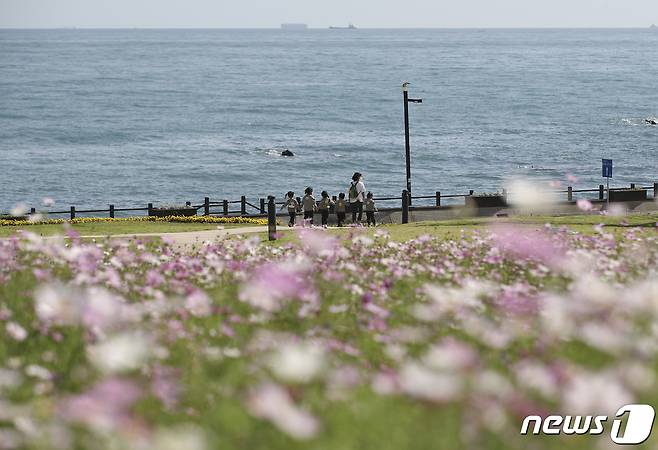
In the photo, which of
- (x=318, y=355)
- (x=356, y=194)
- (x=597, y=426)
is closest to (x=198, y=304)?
(x=318, y=355)

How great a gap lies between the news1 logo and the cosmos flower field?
0.09m

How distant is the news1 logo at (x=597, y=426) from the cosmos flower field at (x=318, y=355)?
3.4 inches

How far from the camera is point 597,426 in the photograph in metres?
5.75

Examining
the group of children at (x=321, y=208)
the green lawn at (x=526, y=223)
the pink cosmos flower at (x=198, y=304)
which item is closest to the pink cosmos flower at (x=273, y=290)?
the pink cosmos flower at (x=198, y=304)

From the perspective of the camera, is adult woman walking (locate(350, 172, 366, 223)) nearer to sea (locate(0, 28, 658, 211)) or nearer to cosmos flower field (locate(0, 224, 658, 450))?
cosmos flower field (locate(0, 224, 658, 450))

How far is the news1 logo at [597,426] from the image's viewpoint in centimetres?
563

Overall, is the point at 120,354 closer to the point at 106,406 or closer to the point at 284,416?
the point at 106,406

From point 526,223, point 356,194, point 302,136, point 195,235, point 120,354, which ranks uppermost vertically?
point 302,136

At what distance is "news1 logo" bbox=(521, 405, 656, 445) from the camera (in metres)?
5.63

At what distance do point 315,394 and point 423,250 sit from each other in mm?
7433

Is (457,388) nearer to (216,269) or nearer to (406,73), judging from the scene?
(216,269)

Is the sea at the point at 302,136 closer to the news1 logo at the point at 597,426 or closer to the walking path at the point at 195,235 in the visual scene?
the walking path at the point at 195,235

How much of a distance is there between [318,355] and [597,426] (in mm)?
1634

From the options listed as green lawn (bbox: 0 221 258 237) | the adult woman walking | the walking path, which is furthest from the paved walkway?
the adult woman walking
